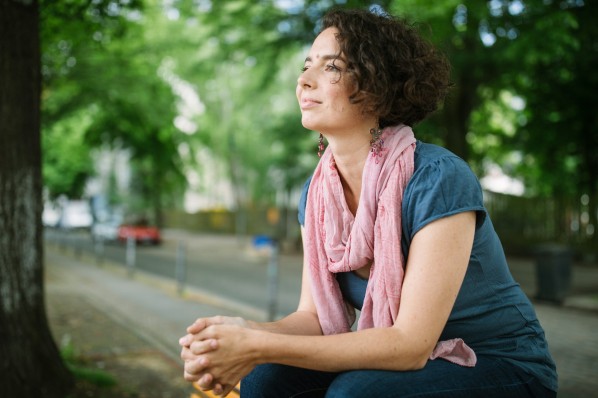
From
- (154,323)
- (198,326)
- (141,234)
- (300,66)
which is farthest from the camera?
(141,234)

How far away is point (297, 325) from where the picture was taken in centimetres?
212

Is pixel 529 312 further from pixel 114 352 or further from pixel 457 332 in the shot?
pixel 114 352

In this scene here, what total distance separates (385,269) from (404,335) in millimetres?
189

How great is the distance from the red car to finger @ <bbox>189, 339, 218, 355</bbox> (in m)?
30.5

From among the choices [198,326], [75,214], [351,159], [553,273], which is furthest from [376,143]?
[75,214]

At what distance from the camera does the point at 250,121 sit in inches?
1672

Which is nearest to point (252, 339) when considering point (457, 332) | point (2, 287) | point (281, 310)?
point (457, 332)

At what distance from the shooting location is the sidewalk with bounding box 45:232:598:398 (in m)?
5.51

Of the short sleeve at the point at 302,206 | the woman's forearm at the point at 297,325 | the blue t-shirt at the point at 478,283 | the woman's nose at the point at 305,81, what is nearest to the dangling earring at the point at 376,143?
the blue t-shirt at the point at 478,283

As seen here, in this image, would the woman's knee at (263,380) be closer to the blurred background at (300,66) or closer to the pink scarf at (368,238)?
the pink scarf at (368,238)

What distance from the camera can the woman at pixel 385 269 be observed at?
1673 mm

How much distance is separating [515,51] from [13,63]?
7.85m

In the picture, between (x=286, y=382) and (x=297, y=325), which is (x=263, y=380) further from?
(x=297, y=325)

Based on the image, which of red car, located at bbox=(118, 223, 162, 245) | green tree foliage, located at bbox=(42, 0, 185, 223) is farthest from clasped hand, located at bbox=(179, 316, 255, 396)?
red car, located at bbox=(118, 223, 162, 245)
